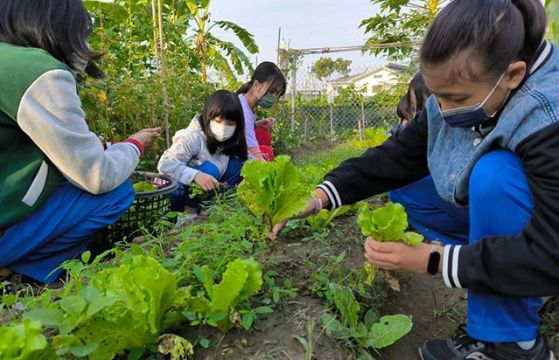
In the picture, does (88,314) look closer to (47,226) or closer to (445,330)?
(47,226)

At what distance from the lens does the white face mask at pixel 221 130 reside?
10.7 feet

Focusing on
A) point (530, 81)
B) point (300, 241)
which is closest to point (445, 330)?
point (300, 241)

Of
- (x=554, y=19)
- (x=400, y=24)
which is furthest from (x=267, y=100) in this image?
(x=400, y=24)

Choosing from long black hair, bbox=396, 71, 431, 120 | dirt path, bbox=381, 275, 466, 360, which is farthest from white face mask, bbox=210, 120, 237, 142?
dirt path, bbox=381, 275, 466, 360

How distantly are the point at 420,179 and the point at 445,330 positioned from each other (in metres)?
0.69

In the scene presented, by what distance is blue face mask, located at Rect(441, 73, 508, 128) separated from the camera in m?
1.29

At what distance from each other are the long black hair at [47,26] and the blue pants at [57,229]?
62 cm

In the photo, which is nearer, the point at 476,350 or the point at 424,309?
the point at 476,350

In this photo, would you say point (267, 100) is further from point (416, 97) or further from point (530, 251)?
point (530, 251)

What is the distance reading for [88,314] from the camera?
0.94 meters

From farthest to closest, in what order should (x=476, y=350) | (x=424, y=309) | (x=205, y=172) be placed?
(x=205, y=172) → (x=424, y=309) → (x=476, y=350)

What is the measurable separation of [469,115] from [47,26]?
1730 millimetres

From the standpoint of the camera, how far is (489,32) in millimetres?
1176

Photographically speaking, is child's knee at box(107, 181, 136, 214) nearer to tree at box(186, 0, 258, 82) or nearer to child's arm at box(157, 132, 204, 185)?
child's arm at box(157, 132, 204, 185)
